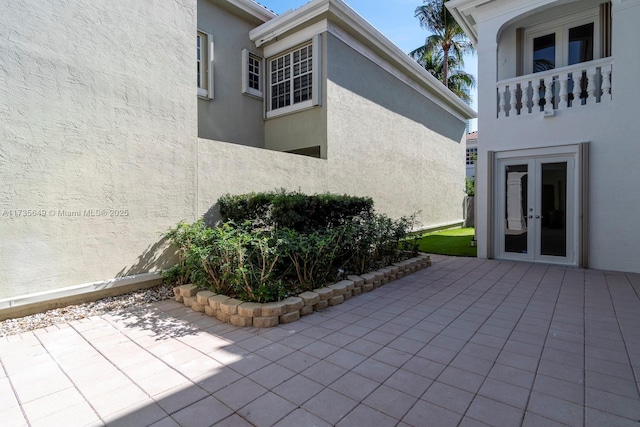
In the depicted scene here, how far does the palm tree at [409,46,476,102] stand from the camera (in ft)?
77.8

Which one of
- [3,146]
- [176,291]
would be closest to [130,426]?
[176,291]

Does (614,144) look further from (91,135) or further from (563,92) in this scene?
(91,135)

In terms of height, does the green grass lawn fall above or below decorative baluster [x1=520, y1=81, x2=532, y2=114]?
below

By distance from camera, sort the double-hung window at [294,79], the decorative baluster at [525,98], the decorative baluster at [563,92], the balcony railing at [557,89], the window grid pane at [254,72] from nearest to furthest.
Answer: the balcony railing at [557,89], the decorative baluster at [563,92], the decorative baluster at [525,98], the double-hung window at [294,79], the window grid pane at [254,72]

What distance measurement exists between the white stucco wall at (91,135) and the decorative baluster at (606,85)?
8.93m

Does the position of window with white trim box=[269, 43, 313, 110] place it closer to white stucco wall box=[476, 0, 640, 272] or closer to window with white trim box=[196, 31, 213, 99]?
window with white trim box=[196, 31, 213, 99]

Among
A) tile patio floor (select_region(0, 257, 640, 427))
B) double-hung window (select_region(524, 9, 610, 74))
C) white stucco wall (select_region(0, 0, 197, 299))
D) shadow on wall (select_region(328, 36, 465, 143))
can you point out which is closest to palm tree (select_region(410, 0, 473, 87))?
shadow on wall (select_region(328, 36, 465, 143))

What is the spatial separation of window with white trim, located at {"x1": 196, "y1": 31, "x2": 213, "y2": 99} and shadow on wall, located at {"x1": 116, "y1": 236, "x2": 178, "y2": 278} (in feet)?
16.5

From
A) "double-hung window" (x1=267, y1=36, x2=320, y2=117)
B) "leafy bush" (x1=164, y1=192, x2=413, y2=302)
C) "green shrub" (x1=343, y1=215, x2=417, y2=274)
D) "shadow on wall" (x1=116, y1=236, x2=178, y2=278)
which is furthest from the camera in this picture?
Answer: "double-hung window" (x1=267, y1=36, x2=320, y2=117)

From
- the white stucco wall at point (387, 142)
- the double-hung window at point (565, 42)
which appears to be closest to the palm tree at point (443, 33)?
the white stucco wall at point (387, 142)

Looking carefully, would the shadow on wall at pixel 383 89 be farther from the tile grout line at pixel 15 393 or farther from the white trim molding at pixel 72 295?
the tile grout line at pixel 15 393

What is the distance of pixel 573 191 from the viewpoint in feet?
25.5

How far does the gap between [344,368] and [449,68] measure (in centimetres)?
2612

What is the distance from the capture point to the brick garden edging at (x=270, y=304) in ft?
14.0
